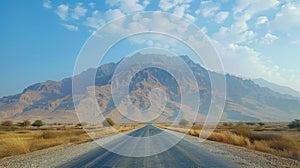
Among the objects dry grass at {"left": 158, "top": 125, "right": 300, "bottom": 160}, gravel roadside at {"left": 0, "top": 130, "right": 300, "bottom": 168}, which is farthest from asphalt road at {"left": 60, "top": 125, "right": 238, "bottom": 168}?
dry grass at {"left": 158, "top": 125, "right": 300, "bottom": 160}

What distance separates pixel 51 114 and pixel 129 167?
628ft

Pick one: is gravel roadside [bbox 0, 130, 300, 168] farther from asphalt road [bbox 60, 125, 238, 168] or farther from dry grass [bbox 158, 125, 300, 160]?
dry grass [bbox 158, 125, 300, 160]

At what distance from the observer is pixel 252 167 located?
12.2m

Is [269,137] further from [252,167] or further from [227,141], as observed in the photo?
[252,167]

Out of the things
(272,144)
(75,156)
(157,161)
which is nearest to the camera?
(157,161)

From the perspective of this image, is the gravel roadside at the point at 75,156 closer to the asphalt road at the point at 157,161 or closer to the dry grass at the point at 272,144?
the asphalt road at the point at 157,161

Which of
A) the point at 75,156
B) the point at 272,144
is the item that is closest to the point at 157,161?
the point at 75,156

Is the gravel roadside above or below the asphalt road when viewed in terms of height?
below

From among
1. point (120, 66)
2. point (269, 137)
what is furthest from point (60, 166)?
point (269, 137)

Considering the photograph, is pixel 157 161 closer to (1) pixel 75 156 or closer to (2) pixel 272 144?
(1) pixel 75 156

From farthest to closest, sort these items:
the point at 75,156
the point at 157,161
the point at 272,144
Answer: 1. the point at 272,144
2. the point at 75,156
3. the point at 157,161

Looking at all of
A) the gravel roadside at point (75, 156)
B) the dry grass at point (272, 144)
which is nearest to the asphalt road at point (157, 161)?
the gravel roadside at point (75, 156)

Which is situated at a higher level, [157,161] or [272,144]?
[272,144]

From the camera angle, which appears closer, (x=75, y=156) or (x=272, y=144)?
(x=75, y=156)
